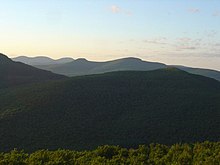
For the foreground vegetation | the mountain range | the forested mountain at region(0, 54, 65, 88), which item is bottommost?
the mountain range

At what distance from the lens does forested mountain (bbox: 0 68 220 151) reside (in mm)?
64750

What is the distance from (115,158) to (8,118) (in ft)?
181

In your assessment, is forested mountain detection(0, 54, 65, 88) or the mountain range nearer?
the mountain range

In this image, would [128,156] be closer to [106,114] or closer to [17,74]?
[106,114]

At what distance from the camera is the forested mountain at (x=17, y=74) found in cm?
13625

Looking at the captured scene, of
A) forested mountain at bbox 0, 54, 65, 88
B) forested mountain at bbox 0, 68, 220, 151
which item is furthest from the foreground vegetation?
forested mountain at bbox 0, 54, 65, 88

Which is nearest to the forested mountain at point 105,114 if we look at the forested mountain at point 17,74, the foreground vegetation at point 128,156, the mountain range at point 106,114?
the mountain range at point 106,114

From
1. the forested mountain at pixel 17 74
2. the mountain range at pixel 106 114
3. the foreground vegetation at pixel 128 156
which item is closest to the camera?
the foreground vegetation at pixel 128 156

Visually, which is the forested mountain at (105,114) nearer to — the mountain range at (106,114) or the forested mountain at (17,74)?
the mountain range at (106,114)

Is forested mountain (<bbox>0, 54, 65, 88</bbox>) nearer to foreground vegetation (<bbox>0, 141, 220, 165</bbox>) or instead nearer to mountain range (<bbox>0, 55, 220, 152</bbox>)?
mountain range (<bbox>0, 55, 220, 152</bbox>)

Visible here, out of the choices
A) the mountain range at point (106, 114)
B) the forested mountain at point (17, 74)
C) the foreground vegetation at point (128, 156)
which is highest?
the forested mountain at point (17, 74)

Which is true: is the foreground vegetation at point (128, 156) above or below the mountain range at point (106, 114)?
above

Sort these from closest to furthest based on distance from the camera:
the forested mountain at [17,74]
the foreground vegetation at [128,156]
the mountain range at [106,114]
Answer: the foreground vegetation at [128,156] < the mountain range at [106,114] < the forested mountain at [17,74]

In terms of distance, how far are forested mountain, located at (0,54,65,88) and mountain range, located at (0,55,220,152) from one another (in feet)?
113
